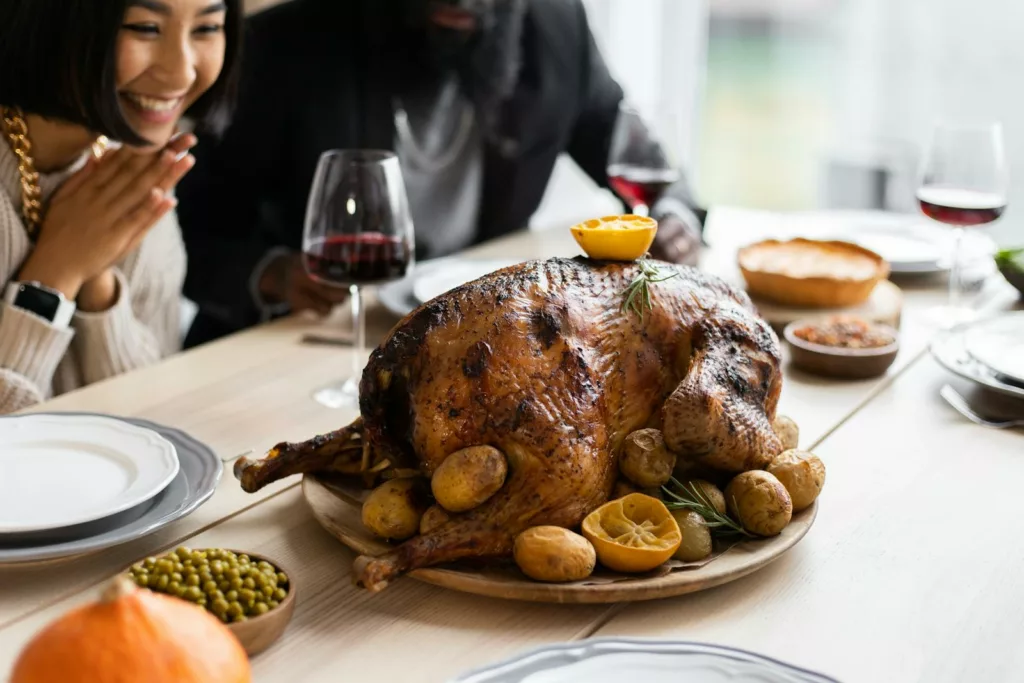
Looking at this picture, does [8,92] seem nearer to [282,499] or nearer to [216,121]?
[216,121]

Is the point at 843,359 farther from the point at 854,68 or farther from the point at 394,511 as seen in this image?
the point at 854,68

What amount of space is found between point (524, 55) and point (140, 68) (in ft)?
4.18

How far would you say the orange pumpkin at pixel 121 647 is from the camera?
629 mm

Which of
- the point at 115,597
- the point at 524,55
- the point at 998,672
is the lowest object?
the point at 998,672

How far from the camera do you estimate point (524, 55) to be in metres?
2.69

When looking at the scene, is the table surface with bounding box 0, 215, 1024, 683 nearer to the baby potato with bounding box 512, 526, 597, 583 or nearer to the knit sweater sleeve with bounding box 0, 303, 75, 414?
the baby potato with bounding box 512, 526, 597, 583

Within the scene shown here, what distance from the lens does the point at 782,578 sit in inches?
39.0

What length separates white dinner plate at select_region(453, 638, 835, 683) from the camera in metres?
0.78

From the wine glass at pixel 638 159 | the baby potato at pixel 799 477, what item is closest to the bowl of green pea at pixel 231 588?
the baby potato at pixel 799 477

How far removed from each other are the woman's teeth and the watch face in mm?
326

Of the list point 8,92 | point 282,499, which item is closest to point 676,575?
point 282,499

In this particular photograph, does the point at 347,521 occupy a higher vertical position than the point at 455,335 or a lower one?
lower

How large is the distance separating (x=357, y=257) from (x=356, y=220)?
0.16 feet

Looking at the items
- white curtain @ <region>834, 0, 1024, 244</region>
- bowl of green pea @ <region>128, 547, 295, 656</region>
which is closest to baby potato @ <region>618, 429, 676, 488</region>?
bowl of green pea @ <region>128, 547, 295, 656</region>
